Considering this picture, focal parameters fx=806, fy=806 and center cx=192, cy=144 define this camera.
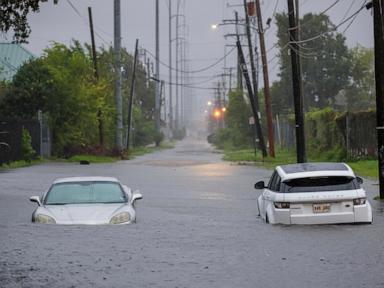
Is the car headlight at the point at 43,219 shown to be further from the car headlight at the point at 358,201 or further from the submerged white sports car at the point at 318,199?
the car headlight at the point at 358,201

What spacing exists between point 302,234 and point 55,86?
38988 millimetres

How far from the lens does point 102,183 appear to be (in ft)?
57.0

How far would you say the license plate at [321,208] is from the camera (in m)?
15.5

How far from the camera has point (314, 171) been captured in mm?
16016

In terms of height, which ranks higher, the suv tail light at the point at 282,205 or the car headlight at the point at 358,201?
the car headlight at the point at 358,201

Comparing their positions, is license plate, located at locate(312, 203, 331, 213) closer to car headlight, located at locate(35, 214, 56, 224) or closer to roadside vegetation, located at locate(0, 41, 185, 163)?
car headlight, located at locate(35, 214, 56, 224)

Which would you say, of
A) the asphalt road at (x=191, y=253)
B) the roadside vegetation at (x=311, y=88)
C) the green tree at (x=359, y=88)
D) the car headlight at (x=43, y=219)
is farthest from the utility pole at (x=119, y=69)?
the green tree at (x=359, y=88)

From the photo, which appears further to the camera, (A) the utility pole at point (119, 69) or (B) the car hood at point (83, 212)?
(A) the utility pole at point (119, 69)

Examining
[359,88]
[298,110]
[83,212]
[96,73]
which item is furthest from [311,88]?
[83,212]

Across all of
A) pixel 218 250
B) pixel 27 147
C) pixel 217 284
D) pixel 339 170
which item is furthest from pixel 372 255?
pixel 27 147

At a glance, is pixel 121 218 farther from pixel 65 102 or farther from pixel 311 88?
pixel 311 88

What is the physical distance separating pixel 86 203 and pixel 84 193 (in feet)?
1.72

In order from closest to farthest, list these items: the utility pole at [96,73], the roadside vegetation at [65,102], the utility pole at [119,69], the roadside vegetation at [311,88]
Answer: the roadside vegetation at [65,102]
the utility pole at [119,69]
the utility pole at [96,73]
the roadside vegetation at [311,88]

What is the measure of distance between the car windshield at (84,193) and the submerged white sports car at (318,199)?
3.31 m
